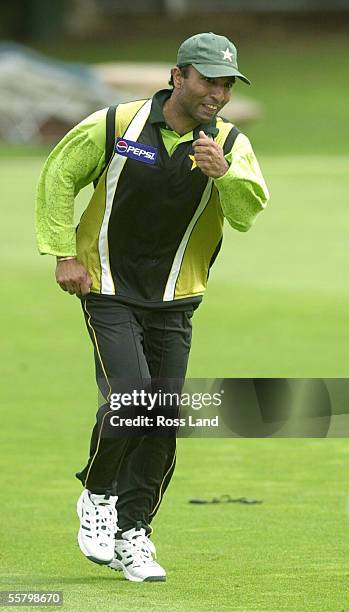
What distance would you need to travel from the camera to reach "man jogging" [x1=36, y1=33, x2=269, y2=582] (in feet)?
23.0

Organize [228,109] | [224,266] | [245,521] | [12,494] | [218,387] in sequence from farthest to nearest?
[228,109], [224,266], [12,494], [245,521], [218,387]

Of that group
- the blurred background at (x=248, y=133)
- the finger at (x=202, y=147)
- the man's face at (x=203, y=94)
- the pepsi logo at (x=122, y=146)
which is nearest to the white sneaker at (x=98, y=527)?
the pepsi logo at (x=122, y=146)

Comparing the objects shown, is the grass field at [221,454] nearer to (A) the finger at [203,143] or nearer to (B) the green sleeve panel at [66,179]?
(B) the green sleeve panel at [66,179]

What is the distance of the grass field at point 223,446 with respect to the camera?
278 inches

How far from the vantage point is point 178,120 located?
7.12 meters

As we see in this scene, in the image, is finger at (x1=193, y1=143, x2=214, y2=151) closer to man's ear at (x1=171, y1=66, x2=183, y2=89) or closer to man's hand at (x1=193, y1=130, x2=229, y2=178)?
man's hand at (x1=193, y1=130, x2=229, y2=178)

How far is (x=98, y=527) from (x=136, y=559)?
0.21m

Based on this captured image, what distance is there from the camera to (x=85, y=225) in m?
7.29

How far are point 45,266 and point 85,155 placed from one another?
13.0m

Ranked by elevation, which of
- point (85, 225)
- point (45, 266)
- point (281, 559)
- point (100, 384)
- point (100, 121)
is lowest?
point (45, 266)

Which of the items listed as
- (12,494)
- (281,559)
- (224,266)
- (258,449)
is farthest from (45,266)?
(281,559)

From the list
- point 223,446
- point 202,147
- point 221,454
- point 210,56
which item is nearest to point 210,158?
point 202,147

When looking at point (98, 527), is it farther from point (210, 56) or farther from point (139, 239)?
point (210, 56)

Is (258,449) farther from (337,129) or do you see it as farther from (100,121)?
(337,129)
